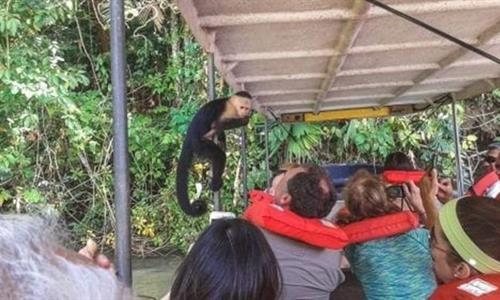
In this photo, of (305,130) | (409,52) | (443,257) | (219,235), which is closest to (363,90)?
(409,52)

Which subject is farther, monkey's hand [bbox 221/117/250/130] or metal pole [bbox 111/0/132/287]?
monkey's hand [bbox 221/117/250/130]

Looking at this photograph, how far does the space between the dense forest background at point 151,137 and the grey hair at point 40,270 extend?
6562 mm

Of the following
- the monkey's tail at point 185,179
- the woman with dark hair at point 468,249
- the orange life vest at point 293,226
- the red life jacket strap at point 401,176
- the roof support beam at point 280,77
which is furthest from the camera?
the roof support beam at point 280,77

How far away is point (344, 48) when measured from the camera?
2.52 metres

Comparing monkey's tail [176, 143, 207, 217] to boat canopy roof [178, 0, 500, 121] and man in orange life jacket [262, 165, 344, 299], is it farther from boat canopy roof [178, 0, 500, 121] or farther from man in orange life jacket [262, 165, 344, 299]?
man in orange life jacket [262, 165, 344, 299]

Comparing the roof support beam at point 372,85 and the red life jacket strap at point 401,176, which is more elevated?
the roof support beam at point 372,85

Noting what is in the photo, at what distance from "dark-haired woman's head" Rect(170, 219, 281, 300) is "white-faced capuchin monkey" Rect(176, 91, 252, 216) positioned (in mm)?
1736

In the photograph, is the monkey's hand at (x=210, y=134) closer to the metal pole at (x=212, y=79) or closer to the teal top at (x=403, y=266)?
the metal pole at (x=212, y=79)

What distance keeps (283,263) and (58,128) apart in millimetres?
6456

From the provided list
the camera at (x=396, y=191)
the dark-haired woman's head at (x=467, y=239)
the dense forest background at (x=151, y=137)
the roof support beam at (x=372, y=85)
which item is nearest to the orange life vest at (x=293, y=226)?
the dark-haired woman's head at (x=467, y=239)

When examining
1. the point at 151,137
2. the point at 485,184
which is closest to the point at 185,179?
the point at 485,184

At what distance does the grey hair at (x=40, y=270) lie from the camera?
0.56 metres

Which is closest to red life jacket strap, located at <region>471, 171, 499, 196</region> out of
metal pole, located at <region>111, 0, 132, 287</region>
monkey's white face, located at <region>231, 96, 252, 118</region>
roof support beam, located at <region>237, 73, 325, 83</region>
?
roof support beam, located at <region>237, 73, 325, 83</region>

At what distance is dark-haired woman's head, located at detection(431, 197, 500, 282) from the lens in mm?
1212
